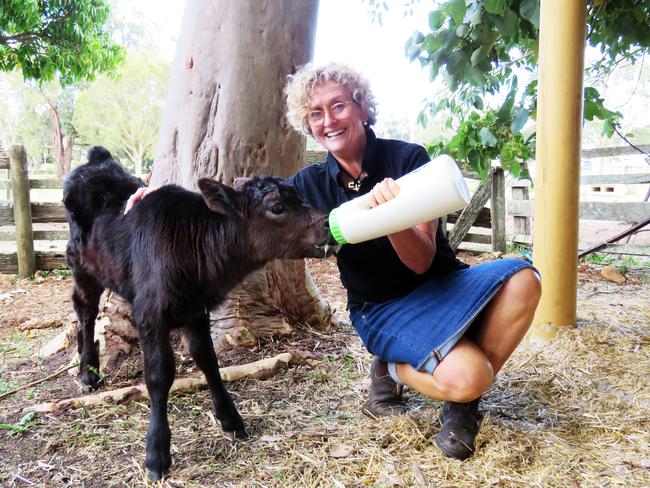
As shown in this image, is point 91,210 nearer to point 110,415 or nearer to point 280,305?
point 110,415

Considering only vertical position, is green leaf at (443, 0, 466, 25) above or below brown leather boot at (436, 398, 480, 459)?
above

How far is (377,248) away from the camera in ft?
9.24

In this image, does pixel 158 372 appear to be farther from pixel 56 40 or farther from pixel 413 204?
pixel 56 40

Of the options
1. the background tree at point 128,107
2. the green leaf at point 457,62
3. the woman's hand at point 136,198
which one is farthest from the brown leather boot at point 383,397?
the background tree at point 128,107

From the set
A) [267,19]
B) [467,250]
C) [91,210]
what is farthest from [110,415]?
[467,250]

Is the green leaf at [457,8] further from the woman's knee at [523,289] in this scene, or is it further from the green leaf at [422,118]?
the woman's knee at [523,289]

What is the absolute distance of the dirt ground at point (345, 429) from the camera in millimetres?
2412

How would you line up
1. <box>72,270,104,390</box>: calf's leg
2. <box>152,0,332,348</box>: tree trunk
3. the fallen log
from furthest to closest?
<box>152,0,332,348</box>: tree trunk → <box>72,270,104,390</box>: calf's leg → the fallen log

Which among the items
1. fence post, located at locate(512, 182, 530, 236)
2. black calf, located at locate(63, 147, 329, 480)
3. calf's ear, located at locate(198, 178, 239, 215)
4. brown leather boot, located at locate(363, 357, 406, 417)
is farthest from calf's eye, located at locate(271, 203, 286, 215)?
fence post, located at locate(512, 182, 530, 236)

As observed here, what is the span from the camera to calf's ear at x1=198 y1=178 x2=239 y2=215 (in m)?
2.75

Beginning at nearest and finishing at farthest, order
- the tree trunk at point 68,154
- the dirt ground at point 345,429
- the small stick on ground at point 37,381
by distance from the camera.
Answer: the dirt ground at point 345,429 < the small stick on ground at point 37,381 < the tree trunk at point 68,154

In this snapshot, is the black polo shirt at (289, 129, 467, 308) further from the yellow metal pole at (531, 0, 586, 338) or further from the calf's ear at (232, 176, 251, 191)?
the yellow metal pole at (531, 0, 586, 338)

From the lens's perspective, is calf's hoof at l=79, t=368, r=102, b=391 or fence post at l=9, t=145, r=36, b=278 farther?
fence post at l=9, t=145, r=36, b=278

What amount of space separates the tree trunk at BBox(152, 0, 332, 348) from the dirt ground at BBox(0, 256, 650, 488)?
45cm
